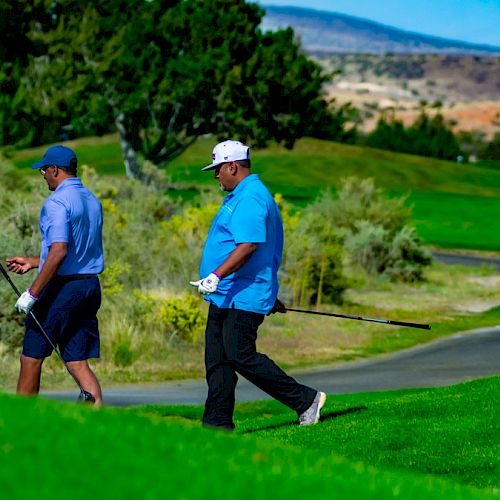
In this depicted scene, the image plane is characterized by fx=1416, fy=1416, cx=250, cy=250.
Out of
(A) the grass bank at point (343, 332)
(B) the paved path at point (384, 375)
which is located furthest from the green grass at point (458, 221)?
(B) the paved path at point (384, 375)

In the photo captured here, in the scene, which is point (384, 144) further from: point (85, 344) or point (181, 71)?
point (85, 344)

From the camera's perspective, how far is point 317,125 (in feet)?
230

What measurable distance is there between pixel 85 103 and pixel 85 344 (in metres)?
55.6

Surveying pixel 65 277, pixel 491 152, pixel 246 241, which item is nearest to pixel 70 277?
pixel 65 277

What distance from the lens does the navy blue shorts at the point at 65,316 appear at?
9.45 m

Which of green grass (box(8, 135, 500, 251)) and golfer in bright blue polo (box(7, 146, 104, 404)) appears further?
green grass (box(8, 135, 500, 251))

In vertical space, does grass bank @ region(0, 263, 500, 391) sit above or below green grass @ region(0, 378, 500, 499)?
below

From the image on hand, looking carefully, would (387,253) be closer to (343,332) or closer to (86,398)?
(343,332)

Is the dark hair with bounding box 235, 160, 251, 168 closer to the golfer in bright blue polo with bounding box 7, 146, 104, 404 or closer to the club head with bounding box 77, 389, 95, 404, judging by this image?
the golfer in bright blue polo with bounding box 7, 146, 104, 404

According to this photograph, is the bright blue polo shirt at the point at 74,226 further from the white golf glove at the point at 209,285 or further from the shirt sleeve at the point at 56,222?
the white golf glove at the point at 209,285

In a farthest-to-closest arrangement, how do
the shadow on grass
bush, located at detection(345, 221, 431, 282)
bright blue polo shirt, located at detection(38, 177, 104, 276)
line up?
bush, located at detection(345, 221, 431, 282) < the shadow on grass < bright blue polo shirt, located at detection(38, 177, 104, 276)

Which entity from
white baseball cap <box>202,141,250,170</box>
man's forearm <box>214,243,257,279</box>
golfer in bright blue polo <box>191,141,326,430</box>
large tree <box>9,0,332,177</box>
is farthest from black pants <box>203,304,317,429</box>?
large tree <box>9,0,332,177</box>

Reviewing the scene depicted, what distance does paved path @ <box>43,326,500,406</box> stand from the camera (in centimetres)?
1625

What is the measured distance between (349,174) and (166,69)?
22999 mm
